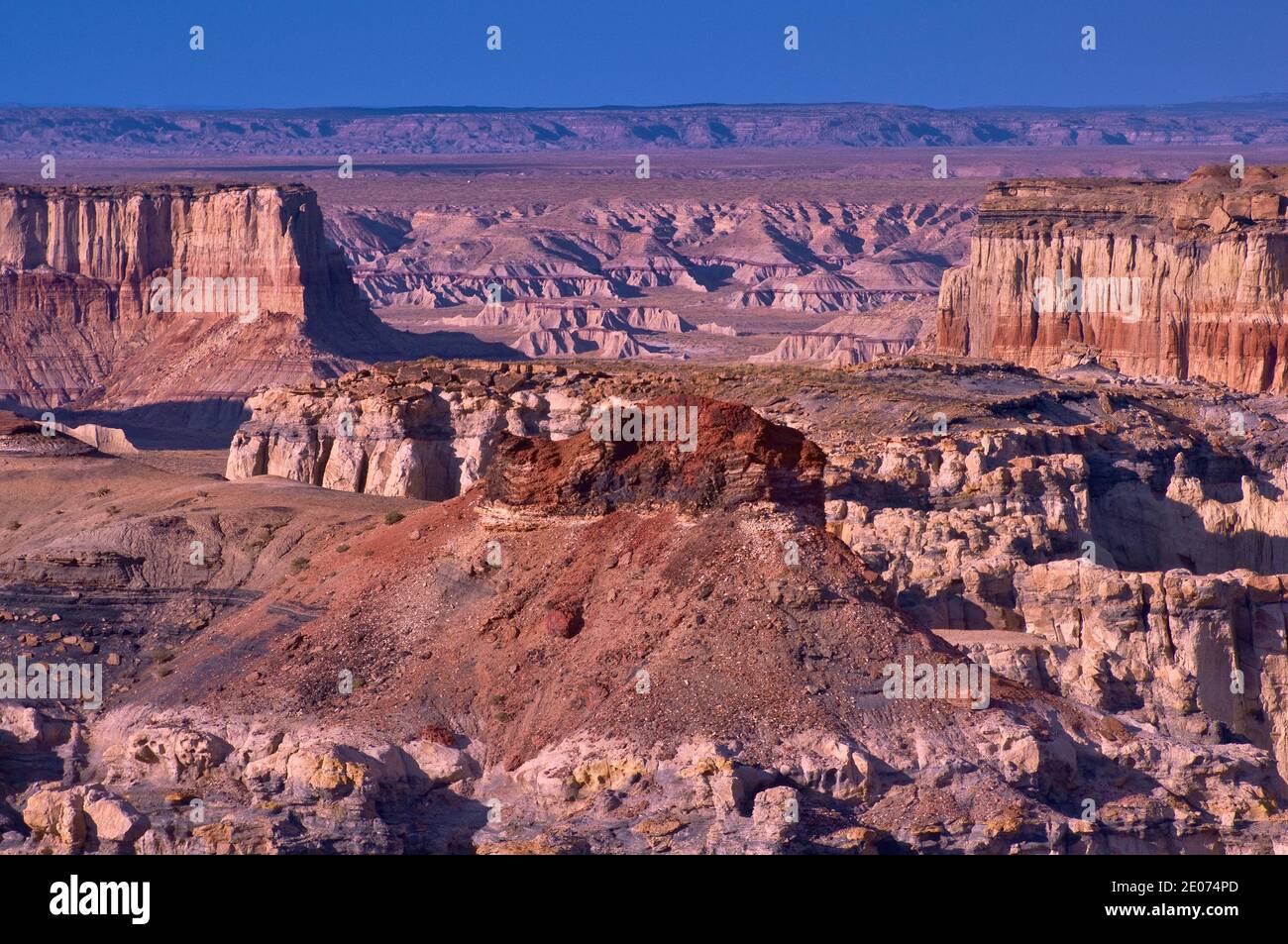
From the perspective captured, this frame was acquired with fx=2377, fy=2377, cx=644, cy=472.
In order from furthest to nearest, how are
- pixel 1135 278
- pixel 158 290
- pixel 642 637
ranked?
pixel 158 290
pixel 1135 278
pixel 642 637

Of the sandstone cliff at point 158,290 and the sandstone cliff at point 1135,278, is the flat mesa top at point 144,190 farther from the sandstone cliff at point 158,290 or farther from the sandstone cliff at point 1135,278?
the sandstone cliff at point 1135,278

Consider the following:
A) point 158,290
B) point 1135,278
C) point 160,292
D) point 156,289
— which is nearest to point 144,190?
point 156,289

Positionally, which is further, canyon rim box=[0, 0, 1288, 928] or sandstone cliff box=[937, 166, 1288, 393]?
sandstone cliff box=[937, 166, 1288, 393]

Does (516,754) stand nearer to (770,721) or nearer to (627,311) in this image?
(770,721)

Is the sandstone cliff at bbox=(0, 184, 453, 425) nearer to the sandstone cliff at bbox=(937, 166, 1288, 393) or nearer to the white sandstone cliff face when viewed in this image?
the white sandstone cliff face

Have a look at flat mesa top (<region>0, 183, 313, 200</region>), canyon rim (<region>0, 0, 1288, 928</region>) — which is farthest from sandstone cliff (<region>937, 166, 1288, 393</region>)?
flat mesa top (<region>0, 183, 313, 200</region>)

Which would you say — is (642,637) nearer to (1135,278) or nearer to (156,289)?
(1135,278)

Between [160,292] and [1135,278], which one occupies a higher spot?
[1135,278]

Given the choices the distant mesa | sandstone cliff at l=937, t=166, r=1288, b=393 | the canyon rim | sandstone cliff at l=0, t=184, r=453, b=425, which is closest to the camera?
the canyon rim

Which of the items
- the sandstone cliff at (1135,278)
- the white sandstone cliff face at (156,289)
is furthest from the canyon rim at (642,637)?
the white sandstone cliff face at (156,289)
